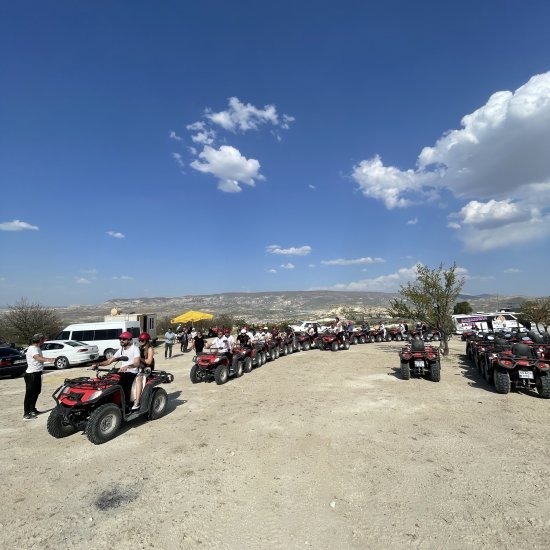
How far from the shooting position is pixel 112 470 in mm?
4719

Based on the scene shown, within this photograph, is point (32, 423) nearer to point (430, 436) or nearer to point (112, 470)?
point (112, 470)

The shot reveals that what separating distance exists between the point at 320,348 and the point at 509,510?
15.2m

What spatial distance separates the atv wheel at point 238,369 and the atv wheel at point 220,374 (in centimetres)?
60

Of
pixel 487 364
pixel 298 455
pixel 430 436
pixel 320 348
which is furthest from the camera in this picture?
pixel 320 348

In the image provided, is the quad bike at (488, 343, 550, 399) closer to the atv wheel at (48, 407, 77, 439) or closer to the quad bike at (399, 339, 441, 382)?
the quad bike at (399, 339, 441, 382)

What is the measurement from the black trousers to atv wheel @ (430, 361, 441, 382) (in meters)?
9.91

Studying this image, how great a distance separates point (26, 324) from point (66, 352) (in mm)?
9804

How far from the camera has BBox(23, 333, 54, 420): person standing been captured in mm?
6906

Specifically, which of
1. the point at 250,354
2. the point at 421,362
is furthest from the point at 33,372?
the point at 421,362

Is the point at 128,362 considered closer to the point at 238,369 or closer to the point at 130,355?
the point at 130,355

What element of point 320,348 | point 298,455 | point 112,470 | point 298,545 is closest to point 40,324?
point 320,348

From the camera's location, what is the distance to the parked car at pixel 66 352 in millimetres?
14453

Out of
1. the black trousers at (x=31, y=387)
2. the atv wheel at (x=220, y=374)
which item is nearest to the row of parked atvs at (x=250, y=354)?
the atv wheel at (x=220, y=374)

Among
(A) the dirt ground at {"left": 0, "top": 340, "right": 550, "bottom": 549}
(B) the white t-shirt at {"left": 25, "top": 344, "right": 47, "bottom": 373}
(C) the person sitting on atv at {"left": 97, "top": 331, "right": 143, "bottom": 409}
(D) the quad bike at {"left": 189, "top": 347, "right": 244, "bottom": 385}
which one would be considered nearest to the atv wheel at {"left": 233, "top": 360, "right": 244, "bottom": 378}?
(D) the quad bike at {"left": 189, "top": 347, "right": 244, "bottom": 385}
